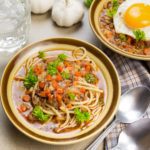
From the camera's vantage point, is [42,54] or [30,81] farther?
[42,54]

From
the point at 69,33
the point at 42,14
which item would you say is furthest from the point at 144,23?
the point at 42,14

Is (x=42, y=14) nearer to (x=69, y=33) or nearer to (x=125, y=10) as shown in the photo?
(x=69, y=33)

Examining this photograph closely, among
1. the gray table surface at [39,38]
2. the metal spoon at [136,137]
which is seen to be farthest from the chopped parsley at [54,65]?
the metal spoon at [136,137]

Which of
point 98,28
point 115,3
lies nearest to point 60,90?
point 98,28

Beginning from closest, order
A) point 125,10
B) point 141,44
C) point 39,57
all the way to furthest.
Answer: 1. point 39,57
2. point 141,44
3. point 125,10

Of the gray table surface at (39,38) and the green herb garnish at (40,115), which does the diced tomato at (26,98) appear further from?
the gray table surface at (39,38)

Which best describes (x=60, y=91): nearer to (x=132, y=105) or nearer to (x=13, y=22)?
(x=132, y=105)
